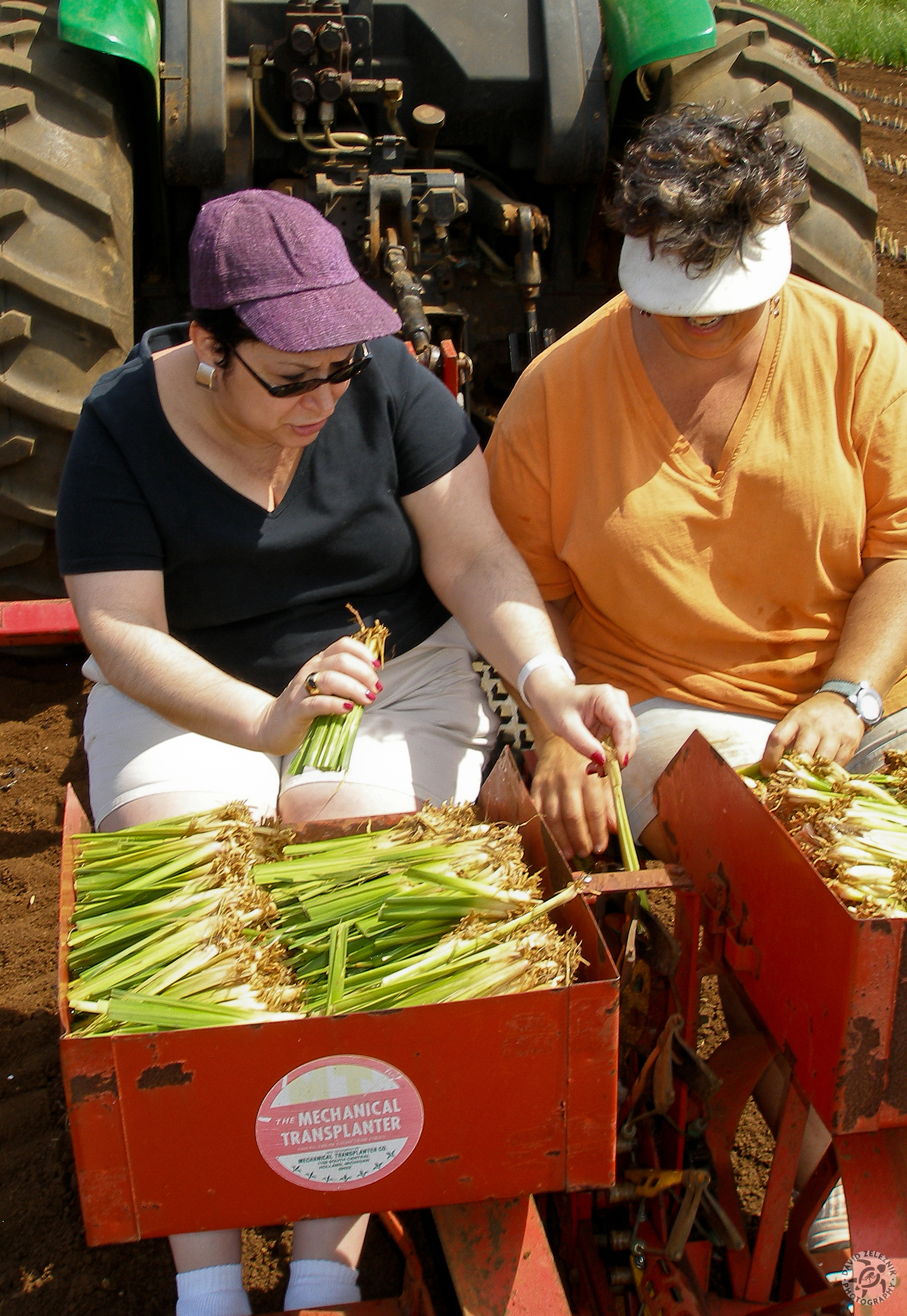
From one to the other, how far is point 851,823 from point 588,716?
0.50 m

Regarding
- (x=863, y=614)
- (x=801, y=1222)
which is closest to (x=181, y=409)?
(x=863, y=614)

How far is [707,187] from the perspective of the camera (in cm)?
225

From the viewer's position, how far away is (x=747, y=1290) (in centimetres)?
192

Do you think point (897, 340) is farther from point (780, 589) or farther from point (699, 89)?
point (699, 89)

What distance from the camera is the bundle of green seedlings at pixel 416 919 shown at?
5.45 feet

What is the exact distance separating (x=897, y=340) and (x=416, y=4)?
88.4 inches

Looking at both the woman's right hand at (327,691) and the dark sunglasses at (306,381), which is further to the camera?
the dark sunglasses at (306,381)

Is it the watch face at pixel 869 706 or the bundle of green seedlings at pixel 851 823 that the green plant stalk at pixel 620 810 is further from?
the watch face at pixel 869 706

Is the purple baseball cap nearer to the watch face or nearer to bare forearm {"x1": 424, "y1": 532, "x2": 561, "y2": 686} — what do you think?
bare forearm {"x1": 424, "y1": 532, "x2": 561, "y2": 686}

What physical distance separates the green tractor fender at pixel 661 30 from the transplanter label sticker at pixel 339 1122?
326 cm

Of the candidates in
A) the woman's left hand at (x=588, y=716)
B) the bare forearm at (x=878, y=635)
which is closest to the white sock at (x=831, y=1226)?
the woman's left hand at (x=588, y=716)

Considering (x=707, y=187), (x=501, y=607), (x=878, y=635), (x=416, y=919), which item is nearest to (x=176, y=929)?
(x=416, y=919)

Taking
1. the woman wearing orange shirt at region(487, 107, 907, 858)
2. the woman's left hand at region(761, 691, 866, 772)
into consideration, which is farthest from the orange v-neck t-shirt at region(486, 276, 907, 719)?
the woman's left hand at region(761, 691, 866, 772)

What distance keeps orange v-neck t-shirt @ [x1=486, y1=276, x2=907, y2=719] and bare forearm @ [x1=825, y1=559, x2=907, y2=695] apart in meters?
0.03
